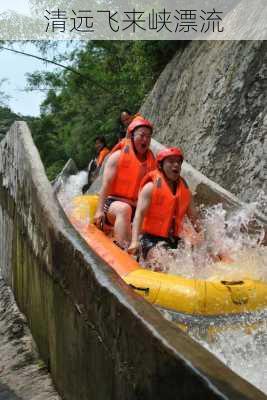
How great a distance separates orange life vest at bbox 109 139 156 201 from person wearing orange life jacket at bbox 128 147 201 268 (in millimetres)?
547

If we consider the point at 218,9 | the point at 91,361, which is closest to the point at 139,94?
the point at 218,9

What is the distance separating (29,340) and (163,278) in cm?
93

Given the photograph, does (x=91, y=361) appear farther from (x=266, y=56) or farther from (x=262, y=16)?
(x=262, y=16)

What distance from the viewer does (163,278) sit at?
391cm

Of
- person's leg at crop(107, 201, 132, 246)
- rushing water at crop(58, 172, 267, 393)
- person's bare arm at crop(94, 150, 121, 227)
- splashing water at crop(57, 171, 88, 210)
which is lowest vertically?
splashing water at crop(57, 171, 88, 210)

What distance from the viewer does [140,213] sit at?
16.3 feet

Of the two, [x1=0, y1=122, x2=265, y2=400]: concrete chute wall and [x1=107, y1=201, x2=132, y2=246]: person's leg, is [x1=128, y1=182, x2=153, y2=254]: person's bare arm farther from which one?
[x1=0, y1=122, x2=265, y2=400]: concrete chute wall

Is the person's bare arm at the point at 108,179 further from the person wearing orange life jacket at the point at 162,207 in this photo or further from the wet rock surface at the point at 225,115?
the wet rock surface at the point at 225,115

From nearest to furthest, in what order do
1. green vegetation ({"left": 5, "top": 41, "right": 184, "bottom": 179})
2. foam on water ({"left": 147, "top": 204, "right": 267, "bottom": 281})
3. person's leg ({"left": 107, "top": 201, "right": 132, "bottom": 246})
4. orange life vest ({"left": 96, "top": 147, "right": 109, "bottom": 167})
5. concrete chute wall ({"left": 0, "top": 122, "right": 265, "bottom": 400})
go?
concrete chute wall ({"left": 0, "top": 122, "right": 265, "bottom": 400})
foam on water ({"left": 147, "top": 204, "right": 267, "bottom": 281})
person's leg ({"left": 107, "top": 201, "right": 132, "bottom": 246})
orange life vest ({"left": 96, "top": 147, "right": 109, "bottom": 167})
green vegetation ({"left": 5, "top": 41, "right": 184, "bottom": 179})

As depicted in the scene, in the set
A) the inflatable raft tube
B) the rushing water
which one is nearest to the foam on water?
the rushing water

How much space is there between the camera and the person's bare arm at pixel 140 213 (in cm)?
480

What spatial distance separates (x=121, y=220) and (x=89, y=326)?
2.74 m

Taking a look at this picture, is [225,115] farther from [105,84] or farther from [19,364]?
[105,84]

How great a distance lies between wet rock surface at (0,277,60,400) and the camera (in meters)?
3.08
